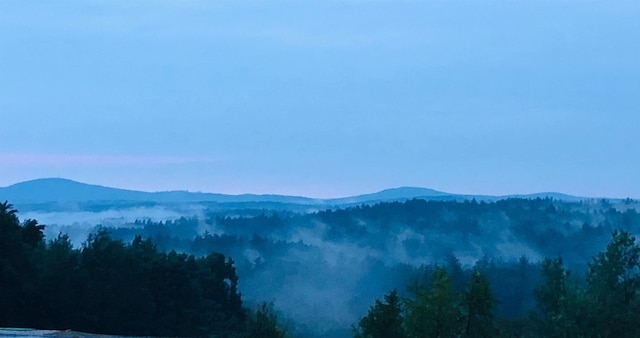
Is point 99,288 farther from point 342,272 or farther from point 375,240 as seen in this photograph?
point 375,240

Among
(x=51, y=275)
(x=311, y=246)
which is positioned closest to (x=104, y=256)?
(x=51, y=275)

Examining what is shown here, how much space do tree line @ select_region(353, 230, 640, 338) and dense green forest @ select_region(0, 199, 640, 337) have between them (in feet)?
0.13

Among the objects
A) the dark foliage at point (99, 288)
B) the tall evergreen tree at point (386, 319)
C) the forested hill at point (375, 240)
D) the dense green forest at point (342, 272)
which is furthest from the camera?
the forested hill at point (375, 240)

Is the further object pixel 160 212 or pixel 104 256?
pixel 160 212

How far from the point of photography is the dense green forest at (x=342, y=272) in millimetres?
26109

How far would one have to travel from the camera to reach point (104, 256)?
36.7 m

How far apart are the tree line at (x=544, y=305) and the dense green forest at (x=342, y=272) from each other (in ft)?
0.13

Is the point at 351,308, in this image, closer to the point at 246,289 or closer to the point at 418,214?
the point at 246,289

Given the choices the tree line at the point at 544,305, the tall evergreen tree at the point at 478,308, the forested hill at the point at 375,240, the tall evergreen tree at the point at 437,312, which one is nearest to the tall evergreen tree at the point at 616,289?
the tree line at the point at 544,305

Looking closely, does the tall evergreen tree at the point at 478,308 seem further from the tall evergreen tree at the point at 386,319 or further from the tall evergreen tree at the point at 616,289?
the tall evergreen tree at the point at 616,289

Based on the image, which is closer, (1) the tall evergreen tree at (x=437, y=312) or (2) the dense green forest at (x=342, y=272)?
(1) the tall evergreen tree at (x=437, y=312)

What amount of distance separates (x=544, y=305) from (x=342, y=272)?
119146 millimetres

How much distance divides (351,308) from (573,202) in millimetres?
71753

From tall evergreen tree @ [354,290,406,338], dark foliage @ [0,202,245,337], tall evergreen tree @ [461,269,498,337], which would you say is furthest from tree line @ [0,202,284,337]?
tall evergreen tree @ [461,269,498,337]
